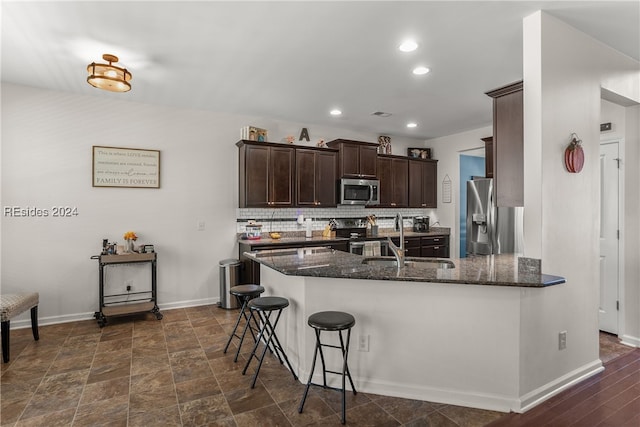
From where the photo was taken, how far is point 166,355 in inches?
125

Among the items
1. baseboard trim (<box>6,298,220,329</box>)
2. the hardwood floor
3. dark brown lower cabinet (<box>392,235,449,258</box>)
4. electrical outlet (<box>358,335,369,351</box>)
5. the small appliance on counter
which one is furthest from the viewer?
dark brown lower cabinet (<box>392,235,449,258</box>)

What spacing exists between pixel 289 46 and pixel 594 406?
11.3ft

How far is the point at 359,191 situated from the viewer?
18.8 ft

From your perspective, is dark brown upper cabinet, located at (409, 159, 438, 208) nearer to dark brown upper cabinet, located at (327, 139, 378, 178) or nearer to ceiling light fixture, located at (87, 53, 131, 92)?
dark brown upper cabinet, located at (327, 139, 378, 178)

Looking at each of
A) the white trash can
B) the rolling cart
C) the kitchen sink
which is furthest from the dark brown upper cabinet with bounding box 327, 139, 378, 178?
the rolling cart

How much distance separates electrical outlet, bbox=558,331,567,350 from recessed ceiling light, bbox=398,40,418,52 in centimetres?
248

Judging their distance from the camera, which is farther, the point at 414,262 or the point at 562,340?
the point at 414,262

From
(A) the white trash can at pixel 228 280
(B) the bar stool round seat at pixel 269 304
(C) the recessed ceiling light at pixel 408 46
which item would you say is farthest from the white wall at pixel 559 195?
(A) the white trash can at pixel 228 280

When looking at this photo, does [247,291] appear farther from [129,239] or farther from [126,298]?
[126,298]

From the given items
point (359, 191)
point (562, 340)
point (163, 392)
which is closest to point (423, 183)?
point (359, 191)

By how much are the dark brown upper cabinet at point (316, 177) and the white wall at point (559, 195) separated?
3.24m

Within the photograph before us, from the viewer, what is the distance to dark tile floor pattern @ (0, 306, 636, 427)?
2201 mm

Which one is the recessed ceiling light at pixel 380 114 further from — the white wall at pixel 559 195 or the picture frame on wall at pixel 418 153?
the white wall at pixel 559 195

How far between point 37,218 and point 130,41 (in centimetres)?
252
